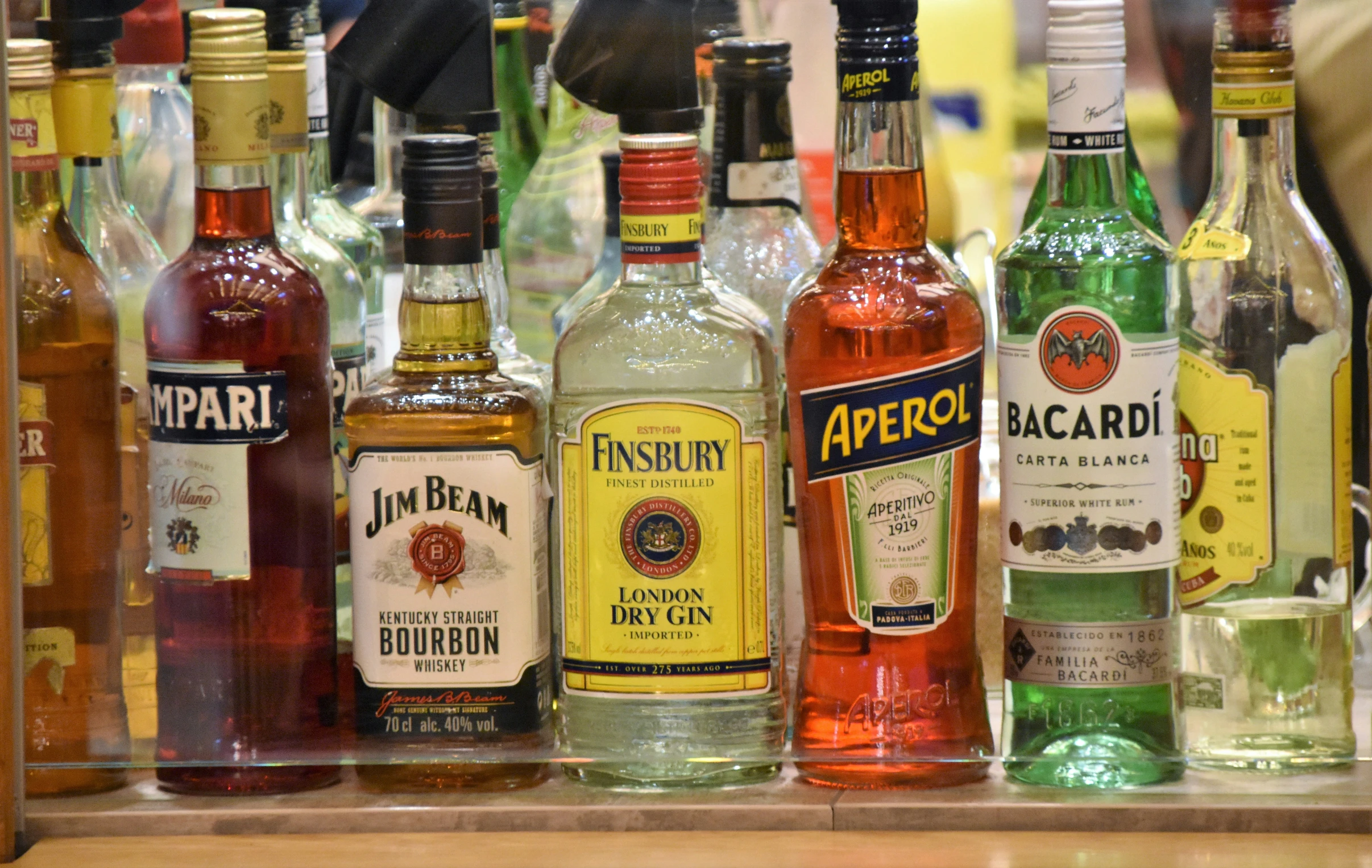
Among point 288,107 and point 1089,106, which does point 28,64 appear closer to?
point 288,107

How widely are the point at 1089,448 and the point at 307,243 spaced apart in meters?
0.42

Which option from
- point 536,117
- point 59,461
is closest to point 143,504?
point 59,461

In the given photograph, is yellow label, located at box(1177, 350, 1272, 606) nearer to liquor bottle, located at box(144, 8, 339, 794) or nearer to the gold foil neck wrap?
liquor bottle, located at box(144, 8, 339, 794)

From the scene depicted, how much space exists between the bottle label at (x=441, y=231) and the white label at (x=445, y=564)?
86mm

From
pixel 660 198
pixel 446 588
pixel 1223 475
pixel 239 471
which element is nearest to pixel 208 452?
pixel 239 471

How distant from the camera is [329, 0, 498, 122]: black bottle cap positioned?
2.81ft

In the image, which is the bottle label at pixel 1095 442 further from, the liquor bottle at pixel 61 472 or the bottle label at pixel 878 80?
the liquor bottle at pixel 61 472

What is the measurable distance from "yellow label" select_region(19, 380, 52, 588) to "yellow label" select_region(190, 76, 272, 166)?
5.5 inches

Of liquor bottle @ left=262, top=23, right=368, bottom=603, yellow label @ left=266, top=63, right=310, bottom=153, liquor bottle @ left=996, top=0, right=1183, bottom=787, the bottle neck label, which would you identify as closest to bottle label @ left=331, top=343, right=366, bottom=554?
liquor bottle @ left=262, top=23, right=368, bottom=603

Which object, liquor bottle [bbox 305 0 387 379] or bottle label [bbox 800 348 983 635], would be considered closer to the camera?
bottle label [bbox 800 348 983 635]

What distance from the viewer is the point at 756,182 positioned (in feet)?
3.05

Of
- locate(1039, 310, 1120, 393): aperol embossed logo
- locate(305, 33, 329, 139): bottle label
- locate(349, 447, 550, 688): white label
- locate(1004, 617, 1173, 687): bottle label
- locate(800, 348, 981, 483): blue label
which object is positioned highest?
locate(305, 33, 329, 139): bottle label

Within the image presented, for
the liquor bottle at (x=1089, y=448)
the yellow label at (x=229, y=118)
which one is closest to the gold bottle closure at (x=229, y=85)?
the yellow label at (x=229, y=118)

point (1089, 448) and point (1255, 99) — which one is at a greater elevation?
point (1255, 99)
